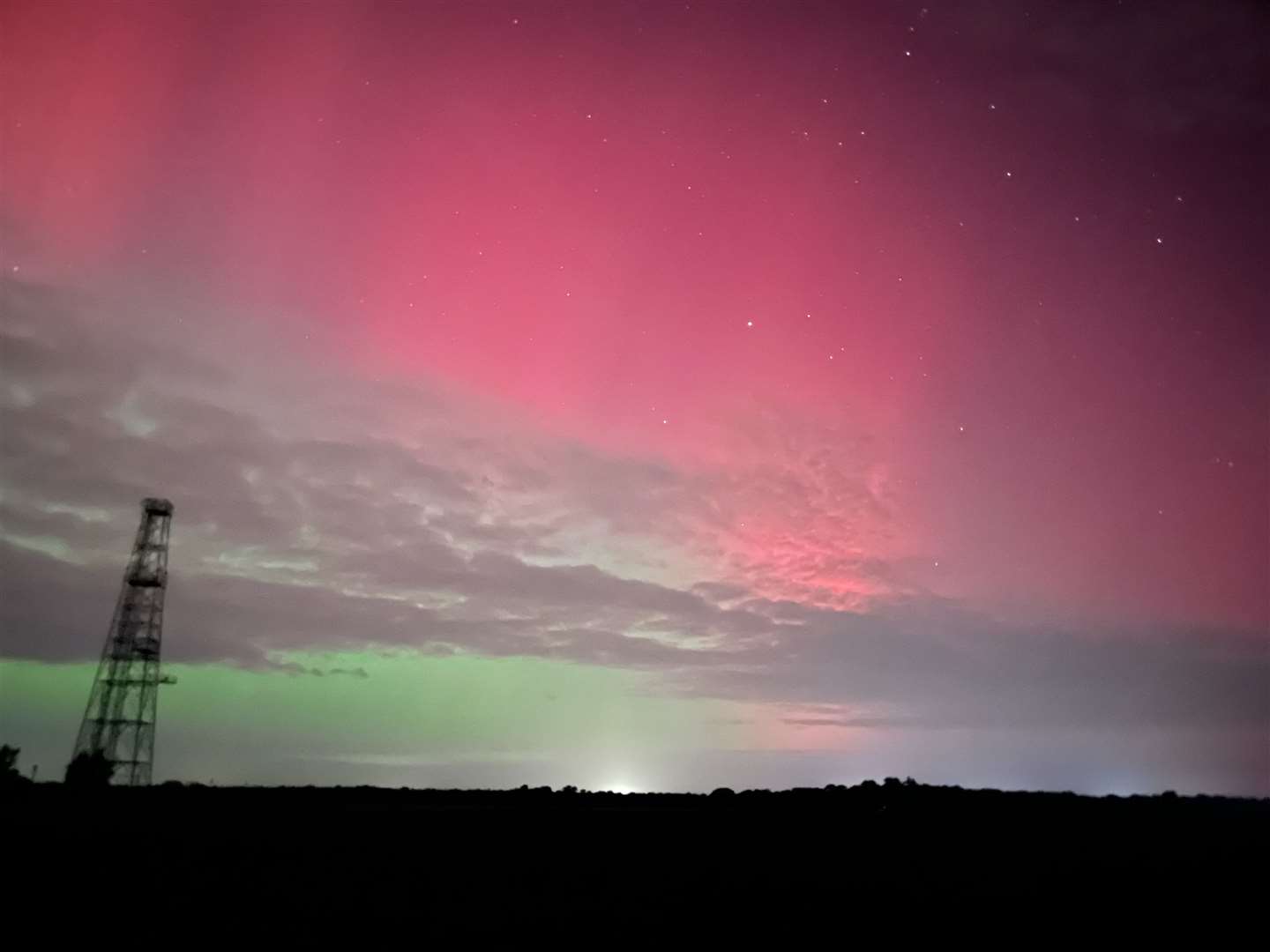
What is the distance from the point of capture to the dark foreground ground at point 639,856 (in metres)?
20.2

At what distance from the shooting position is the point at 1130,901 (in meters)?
20.0

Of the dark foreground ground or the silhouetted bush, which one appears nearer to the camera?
the dark foreground ground

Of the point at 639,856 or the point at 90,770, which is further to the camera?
the point at 90,770

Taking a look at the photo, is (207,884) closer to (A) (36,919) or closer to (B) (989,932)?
(A) (36,919)

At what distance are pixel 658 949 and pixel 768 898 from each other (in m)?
4.95

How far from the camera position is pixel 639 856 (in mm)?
26422

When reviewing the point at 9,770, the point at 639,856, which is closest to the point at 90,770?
the point at 9,770

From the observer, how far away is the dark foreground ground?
20.2 meters

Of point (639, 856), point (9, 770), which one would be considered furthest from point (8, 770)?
point (639, 856)

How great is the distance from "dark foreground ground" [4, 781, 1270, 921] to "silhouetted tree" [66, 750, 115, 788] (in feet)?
38.1

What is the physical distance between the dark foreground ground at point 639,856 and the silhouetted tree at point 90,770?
458 inches

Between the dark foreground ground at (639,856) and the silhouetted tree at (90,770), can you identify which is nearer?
the dark foreground ground at (639,856)

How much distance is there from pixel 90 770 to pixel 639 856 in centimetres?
4429

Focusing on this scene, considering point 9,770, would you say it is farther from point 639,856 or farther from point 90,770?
point 639,856
